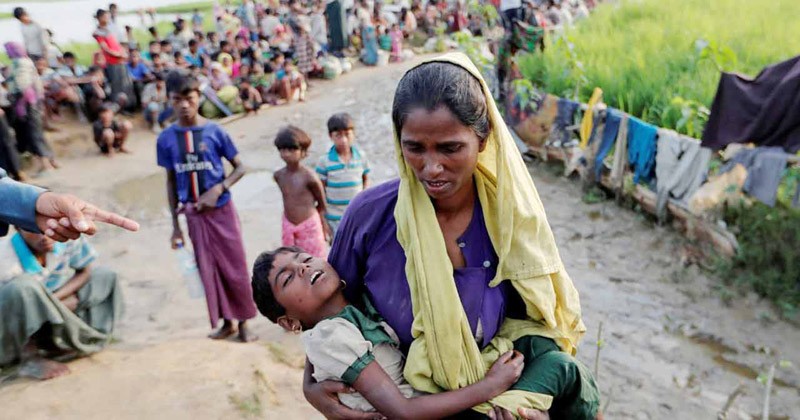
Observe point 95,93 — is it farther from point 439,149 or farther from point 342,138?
point 439,149

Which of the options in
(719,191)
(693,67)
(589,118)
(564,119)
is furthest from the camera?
(564,119)

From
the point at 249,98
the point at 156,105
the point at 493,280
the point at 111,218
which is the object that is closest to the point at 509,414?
the point at 493,280

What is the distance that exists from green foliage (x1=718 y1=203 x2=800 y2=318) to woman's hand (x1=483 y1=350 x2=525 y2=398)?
12.4 feet

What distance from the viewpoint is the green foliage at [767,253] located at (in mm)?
4449

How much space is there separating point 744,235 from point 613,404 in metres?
2.34

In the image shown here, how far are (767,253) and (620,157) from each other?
1.69 meters

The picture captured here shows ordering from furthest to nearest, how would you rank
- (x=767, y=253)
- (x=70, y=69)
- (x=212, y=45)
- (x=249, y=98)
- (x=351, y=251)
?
(x=212, y=45)
(x=249, y=98)
(x=70, y=69)
(x=767, y=253)
(x=351, y=251)

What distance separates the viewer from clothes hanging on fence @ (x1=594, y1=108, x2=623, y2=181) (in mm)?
5938

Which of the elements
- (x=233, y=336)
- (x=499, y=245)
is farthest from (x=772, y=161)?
(x=233, y=336)

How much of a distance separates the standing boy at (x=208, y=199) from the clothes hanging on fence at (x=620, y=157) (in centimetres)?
385

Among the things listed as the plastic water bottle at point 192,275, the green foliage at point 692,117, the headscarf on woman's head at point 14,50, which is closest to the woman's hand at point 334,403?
the plastic water bottle at point 192,275

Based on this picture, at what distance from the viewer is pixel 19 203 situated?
1.90 m

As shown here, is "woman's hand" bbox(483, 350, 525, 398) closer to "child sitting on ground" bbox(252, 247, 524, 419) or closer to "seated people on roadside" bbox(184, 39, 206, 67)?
"child sitting on ground" bbox(252, 247, 524, 419)

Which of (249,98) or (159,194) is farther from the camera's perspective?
(249,98)
